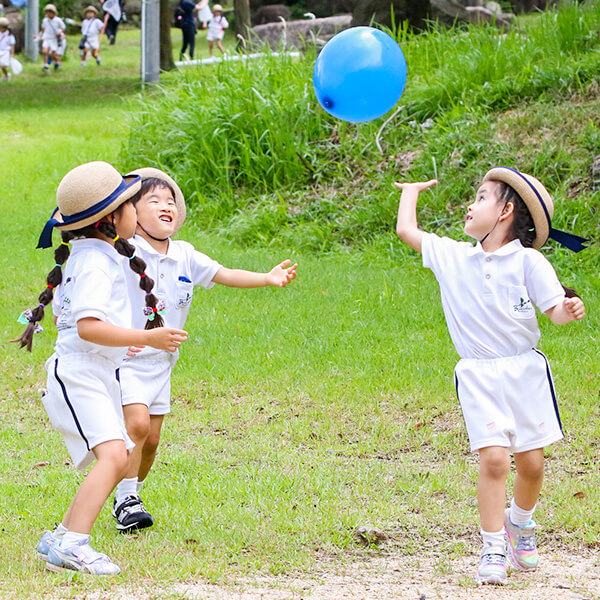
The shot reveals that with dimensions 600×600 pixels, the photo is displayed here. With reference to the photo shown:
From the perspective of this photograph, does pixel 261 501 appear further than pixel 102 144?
No

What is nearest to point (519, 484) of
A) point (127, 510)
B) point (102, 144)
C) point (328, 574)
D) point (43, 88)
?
point (328, 574)

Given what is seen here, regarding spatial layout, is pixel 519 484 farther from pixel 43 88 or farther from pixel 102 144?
pixel 43 88

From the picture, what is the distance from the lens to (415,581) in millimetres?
3727

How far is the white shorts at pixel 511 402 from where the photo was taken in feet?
11.9

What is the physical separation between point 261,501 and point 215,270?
1105 millimetres

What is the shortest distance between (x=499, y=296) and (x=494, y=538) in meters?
0.89

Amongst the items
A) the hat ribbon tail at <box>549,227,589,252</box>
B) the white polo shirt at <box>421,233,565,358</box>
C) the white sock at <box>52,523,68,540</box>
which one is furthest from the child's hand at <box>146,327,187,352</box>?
the hat ribbon tail at <box>549,227,589,252</box>

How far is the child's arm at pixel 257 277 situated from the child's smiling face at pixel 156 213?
0.30 meters

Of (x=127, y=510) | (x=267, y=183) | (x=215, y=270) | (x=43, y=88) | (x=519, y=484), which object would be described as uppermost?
(x=215, y=270)

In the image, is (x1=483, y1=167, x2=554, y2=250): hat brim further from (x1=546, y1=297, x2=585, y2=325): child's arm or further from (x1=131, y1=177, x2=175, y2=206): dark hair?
(x1=131, y1=177, x2=175, y2=206): dark hair

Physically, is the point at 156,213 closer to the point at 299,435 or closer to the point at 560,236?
the point at 560,236

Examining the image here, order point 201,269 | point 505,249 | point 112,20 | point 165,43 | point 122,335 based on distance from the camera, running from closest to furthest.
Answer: point 122,335, point 505,249, point 201,269, point 165,43, point 112,20

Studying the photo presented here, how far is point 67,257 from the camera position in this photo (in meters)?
3.77

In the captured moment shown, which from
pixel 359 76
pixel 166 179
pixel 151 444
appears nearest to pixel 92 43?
pixel 359 76
